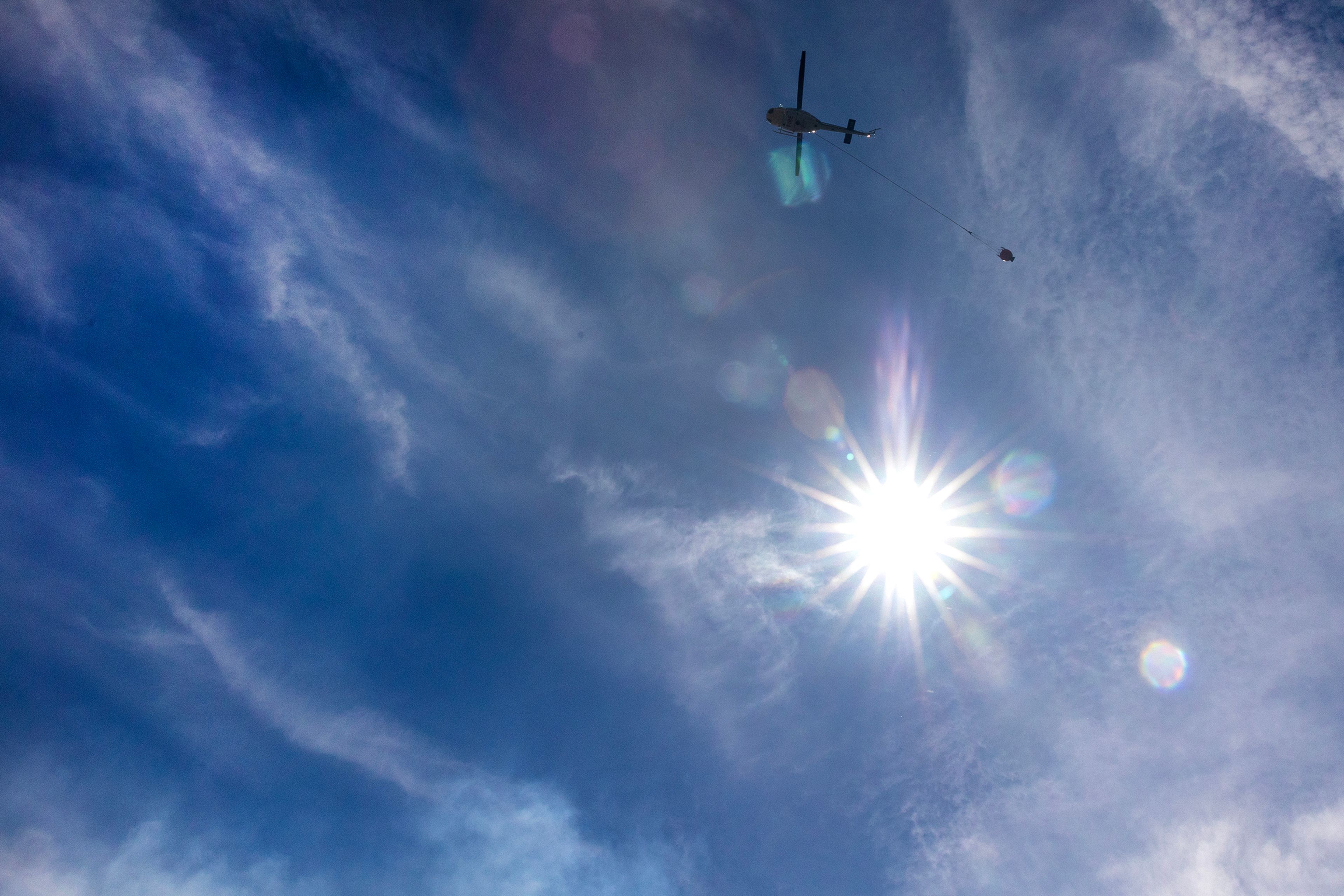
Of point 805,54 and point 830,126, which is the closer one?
point 805,54

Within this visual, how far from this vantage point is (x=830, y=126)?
46.5 metres

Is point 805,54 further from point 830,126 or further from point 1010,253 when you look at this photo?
point 1010,253

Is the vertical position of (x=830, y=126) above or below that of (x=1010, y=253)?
above

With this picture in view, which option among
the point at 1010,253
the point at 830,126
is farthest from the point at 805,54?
the point at 1010,253

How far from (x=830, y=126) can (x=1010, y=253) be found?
21504 mm

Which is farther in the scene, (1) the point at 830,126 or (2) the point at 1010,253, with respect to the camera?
(1) the point at 830,126

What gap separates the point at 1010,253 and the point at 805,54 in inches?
1044

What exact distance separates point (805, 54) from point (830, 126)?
21.7 feet

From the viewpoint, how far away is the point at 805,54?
43.0m

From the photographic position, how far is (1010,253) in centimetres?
4109

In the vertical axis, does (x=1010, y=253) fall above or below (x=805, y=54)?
below
